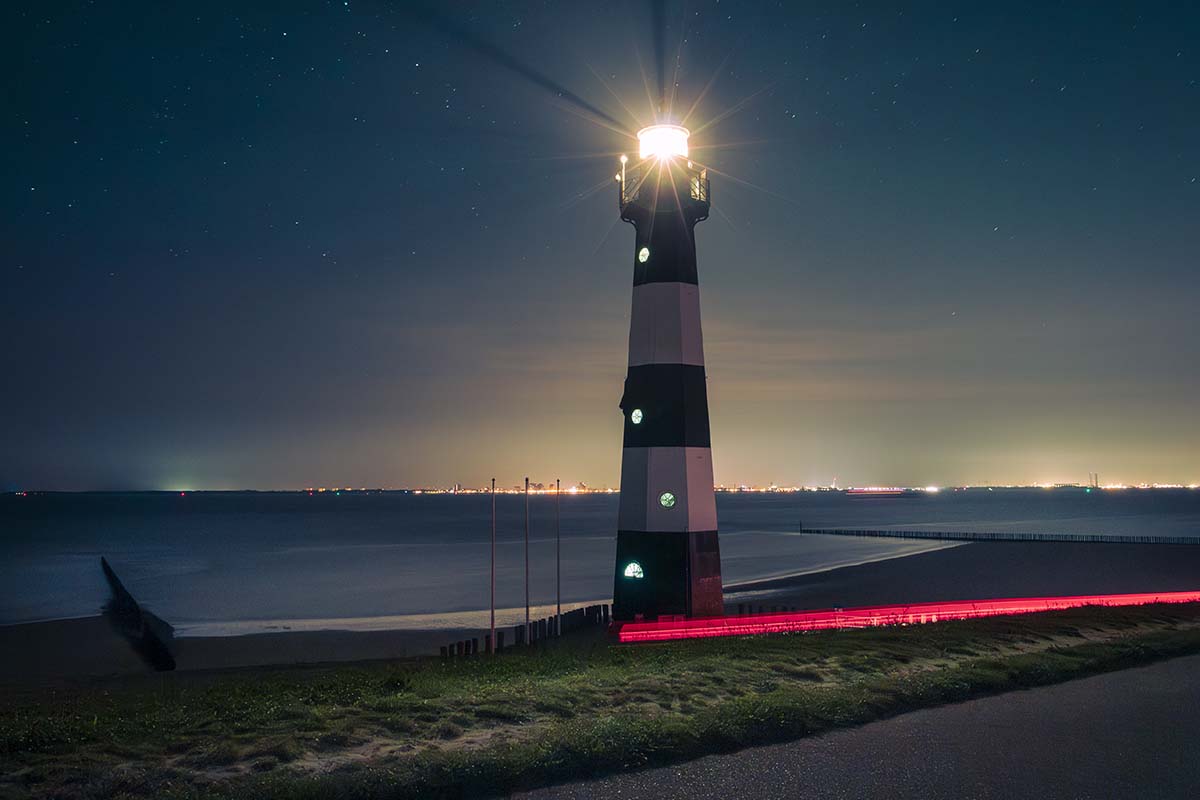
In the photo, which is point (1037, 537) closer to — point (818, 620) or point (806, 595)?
point (806, 595)

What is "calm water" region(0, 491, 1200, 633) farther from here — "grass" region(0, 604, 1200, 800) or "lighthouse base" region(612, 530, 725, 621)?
"grass" region(0, 604, 1200, 800)

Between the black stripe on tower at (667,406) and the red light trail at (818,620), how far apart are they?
4.77m

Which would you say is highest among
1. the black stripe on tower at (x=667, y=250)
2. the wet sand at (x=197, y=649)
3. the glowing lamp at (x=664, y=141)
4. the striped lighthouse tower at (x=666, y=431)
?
the glowing lamp at (x=664, y=141)

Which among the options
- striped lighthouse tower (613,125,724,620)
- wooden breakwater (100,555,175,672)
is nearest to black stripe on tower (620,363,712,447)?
striped lighthouse tower (613,125,724,620)

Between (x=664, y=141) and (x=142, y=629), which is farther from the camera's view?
(x=142, y=629)

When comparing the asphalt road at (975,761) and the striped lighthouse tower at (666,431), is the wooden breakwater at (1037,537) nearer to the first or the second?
the striped lighthouse tower at (666,431)

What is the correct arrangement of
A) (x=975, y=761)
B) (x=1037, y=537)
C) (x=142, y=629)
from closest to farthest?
1. (x=975, y=761)
2. (x=142, y=629)
3. (x=1037, y=537)

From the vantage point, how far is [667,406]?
23438 millimetres

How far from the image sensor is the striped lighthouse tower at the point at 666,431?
76.1 ft

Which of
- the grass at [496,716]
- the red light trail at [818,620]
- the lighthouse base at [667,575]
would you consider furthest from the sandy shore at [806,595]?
the grass at [496,716]

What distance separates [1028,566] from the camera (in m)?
61.8

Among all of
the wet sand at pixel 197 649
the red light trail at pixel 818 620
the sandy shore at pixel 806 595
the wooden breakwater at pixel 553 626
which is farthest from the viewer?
the sandy shore at pixel 806 595

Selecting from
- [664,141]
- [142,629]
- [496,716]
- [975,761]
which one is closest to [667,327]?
[664,141]

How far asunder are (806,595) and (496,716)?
38.4 m
